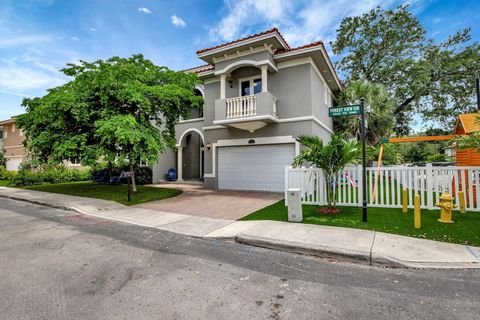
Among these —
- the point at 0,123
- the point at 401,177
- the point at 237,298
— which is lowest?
the point at 237,298

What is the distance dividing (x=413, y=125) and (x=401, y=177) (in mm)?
19674

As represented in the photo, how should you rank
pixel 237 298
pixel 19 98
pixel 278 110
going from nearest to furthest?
pixel 237 298, pixel 19 98, pixel 278 110

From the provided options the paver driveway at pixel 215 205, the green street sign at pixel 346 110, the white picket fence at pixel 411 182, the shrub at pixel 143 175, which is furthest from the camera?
the shrub at pixel 143 175

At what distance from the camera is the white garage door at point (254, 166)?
12.7m

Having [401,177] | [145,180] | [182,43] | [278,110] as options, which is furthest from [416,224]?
[145,180]

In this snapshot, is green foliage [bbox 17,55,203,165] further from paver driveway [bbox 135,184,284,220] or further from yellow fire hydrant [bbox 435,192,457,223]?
yellow fire hydrant [bbox 435,192,457,223]

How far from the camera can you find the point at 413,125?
24.0 meters

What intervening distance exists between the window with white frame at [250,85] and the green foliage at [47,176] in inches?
544

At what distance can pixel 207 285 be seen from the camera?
348 cm

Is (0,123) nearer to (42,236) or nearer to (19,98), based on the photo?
(19,98)

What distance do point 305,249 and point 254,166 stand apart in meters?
8.77

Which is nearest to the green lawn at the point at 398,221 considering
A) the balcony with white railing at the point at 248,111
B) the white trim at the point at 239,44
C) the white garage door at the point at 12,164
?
the balcony with white railing at the point at 248,111

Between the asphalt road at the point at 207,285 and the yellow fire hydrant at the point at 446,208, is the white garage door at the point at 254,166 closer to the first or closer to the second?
the yellow fire hydrant at the point at 446,208

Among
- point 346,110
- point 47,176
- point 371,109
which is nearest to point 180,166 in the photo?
point 47,176
